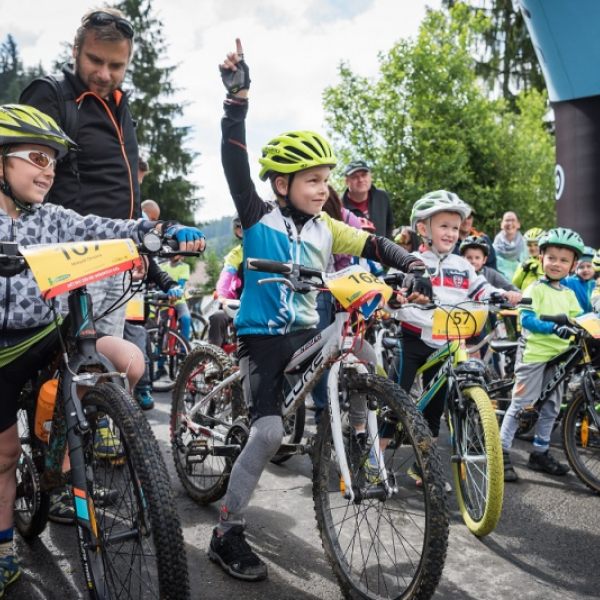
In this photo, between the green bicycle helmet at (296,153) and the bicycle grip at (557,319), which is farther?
the bicycle grip at (557,319)

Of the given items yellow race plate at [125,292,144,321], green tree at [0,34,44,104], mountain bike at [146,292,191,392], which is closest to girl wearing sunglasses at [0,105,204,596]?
yellow race plate at [125,292,144,321]

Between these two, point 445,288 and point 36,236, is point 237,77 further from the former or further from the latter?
point 445,288

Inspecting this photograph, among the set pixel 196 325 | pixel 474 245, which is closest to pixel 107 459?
pixel 474 245

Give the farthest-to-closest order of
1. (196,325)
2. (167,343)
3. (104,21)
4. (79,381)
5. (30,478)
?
1. (196,325)
2. (167,343)
3. (104,21)
4. (30,478)
5. (79,381)

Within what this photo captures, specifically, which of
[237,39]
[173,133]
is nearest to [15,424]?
[237,39]

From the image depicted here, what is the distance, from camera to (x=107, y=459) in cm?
229

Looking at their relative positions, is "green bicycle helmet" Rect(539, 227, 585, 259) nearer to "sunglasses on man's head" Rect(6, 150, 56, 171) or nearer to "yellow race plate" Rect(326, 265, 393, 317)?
"yellow race plate" Rect(326, 265, 393, 317)

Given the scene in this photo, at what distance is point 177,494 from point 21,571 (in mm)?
1275

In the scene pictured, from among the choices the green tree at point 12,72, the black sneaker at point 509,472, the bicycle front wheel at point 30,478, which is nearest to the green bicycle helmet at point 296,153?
the bicycle front wheel at point 30,478

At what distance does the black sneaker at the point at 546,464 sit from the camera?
15.6ft

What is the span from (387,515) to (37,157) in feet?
7.64

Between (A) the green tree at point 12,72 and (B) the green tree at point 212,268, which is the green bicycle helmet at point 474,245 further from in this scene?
(A) the green tree at point 12,72

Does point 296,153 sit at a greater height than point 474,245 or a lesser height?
greater

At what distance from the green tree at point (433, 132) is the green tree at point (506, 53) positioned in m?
9.37
